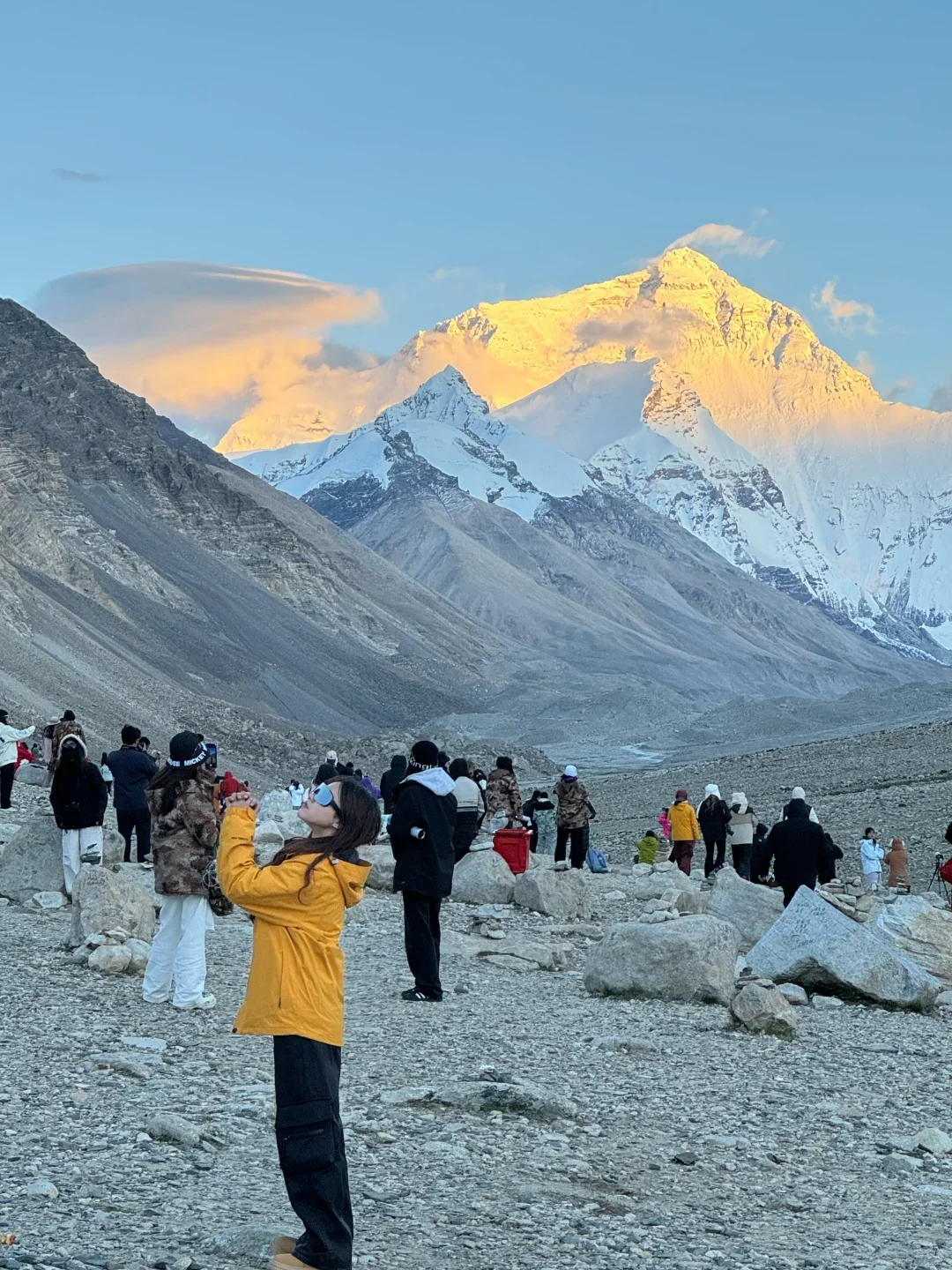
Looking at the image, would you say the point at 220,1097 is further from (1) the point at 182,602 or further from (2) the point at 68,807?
(1) the point at 182,602

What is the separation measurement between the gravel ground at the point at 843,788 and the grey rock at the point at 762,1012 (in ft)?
60.8

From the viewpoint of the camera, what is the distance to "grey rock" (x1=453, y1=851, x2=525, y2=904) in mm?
19031

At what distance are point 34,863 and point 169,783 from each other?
5608 mm

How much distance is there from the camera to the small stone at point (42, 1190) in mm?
6574

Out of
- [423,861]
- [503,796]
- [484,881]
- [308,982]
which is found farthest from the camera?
[503,796]

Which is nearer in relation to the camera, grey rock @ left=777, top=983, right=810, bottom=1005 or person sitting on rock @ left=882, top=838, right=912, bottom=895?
grey rock @ left=777, top=983, right=810, bottom=1005

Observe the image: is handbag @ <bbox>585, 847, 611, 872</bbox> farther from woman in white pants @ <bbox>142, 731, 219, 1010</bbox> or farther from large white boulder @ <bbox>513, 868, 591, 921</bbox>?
woman in white pants @ <bbox>142, 731, 219, 1010</bbox>

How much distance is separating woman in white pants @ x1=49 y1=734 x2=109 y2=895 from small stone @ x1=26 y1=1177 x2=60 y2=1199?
746 cm

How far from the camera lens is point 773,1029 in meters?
11.7

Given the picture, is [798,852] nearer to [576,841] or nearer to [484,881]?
[484,881]

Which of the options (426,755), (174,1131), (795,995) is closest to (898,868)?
(795,995)

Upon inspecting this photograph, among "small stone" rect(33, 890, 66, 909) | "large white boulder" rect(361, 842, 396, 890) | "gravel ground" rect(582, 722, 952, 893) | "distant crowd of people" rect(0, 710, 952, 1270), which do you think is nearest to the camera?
"distant crowd of people" rect(0, 710, 952, 1270)

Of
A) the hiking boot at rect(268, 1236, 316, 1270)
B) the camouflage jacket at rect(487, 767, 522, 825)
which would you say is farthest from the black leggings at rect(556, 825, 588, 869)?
the hiking boot at rect(268, 1236, 316, 1270)

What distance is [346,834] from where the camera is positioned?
6.30 m
